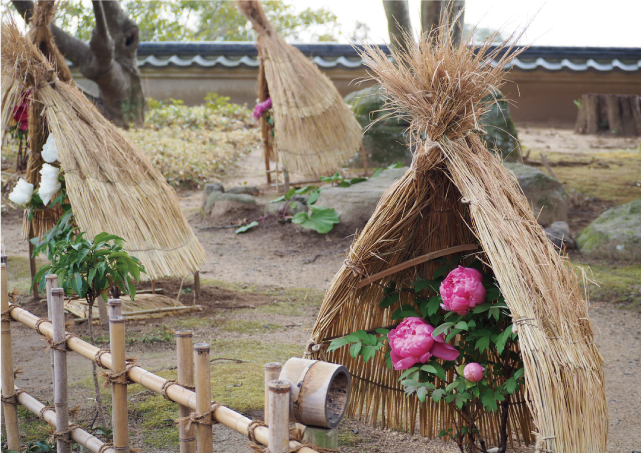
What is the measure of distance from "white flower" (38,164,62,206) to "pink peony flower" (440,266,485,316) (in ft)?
7.95

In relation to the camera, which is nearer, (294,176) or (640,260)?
(640,260)

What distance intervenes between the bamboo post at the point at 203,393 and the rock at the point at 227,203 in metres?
4.91

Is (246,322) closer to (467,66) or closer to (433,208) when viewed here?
(433,208)

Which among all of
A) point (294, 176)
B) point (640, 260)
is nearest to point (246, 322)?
point (640, 260)

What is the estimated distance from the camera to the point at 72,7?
13.9 meters

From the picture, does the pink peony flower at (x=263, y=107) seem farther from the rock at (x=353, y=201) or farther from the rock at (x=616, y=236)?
the rock at (x=616, y=236)

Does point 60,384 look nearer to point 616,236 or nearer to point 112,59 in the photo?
point 616,236

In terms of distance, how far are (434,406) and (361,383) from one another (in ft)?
0.99

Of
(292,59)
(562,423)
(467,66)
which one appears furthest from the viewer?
(292,59)

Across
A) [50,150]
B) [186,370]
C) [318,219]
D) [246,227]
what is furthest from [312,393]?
[246,227]

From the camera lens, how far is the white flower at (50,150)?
3.28 meters

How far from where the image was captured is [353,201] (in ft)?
18.5

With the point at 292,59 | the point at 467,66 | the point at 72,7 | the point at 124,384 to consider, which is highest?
the point at 72,7

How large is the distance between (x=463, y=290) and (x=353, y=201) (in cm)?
380
